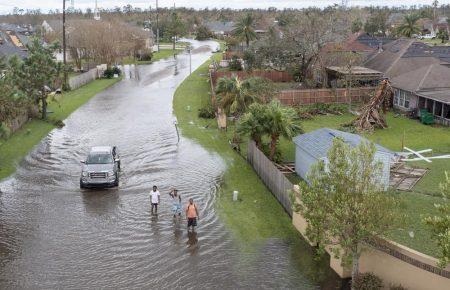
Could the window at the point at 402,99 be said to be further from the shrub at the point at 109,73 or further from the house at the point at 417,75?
the shrub at the point at 109,73

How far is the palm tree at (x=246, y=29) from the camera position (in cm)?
8144

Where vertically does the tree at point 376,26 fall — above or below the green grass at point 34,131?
above

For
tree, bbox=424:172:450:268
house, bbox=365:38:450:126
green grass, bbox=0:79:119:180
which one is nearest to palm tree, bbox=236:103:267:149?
green grass, bbox=0:79:119:180

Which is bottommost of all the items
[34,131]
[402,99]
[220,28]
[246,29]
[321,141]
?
[34,131]

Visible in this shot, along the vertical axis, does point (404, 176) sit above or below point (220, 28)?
below

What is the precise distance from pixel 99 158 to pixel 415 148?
61.0 feet

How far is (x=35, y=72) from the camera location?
39.3 meters

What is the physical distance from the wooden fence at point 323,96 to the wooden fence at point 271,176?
18072 mm

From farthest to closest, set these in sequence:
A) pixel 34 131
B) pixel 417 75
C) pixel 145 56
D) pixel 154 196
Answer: pixel 145 56 < pixel 417 75 < pixel 34 131 < pixel 154 196

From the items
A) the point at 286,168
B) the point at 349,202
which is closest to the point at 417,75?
the point at 286,168

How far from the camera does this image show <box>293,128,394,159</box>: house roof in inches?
962

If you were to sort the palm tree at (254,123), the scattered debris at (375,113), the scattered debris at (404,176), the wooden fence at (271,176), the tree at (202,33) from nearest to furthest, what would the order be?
1. the wooden fence at (271,176)
2. the scattered debris at (404,176)
3. the palm tree at (254,123)
4. the scattered debris at (375,113)
5. the tree at (202,33)

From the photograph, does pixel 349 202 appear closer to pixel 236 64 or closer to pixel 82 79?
pixel 82 79

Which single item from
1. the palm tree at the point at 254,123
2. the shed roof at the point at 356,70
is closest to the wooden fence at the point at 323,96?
the shed roof at the point at 356,70
